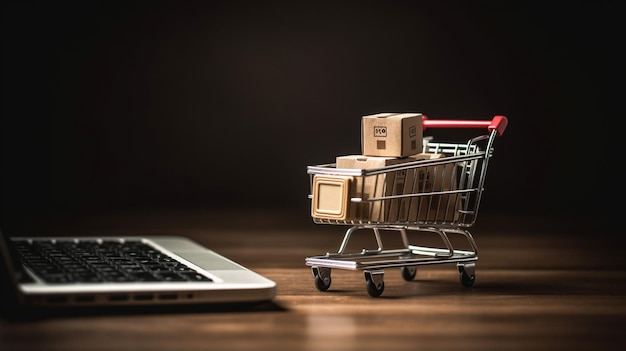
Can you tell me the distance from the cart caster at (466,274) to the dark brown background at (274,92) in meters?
2.96

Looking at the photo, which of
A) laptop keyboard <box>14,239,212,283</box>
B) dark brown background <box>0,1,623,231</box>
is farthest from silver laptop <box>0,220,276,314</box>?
dark brown background <box>0,1,623,231</box>

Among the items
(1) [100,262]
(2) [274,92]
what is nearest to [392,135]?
(1) [100,262]

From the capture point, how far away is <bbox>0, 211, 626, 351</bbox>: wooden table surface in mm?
2264

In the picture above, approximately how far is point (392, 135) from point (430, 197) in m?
0.20

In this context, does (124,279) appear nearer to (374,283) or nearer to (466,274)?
(374,283)

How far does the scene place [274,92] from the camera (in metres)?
6.25

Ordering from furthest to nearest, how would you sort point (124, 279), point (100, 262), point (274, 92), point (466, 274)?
1. point (274, 92)
2. point (466, 274)
3. point (100, 262)
4. point (124, 279)

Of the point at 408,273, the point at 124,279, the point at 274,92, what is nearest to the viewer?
the point at 124,279

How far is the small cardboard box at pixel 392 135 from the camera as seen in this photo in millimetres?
2971

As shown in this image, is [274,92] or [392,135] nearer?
[392,135]

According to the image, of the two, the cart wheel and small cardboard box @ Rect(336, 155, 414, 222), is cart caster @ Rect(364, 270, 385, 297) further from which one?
the cart wheel

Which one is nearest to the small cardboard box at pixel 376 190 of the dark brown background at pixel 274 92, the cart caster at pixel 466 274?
the cart caster at pixel 466 274

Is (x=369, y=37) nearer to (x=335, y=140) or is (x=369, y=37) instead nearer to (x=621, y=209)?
(x=335, y=140)

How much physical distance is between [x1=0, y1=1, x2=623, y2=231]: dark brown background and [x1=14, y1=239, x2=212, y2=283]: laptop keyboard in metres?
2.73
